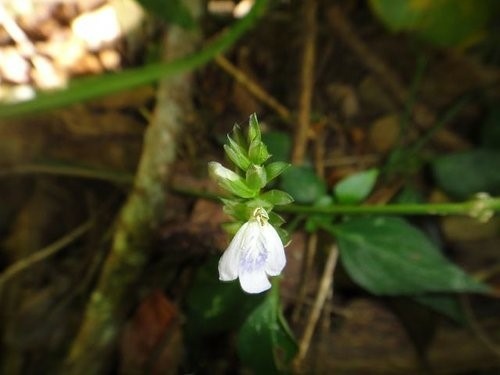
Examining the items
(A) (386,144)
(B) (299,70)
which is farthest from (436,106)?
(B) (299,70)

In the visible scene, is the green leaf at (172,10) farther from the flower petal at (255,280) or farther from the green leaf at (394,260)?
the flower petal at (255,280)

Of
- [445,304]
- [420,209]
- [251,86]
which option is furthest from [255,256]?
[251,86]

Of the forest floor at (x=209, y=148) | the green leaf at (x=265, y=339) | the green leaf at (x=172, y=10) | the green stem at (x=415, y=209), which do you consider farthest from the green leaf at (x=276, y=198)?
the green leaf at (x=172, y=10)

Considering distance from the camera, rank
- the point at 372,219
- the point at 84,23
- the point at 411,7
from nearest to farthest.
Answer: the point at 372,219 < the point at 411,7 < the point at 84,23

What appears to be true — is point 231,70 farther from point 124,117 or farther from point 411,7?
point 411,7

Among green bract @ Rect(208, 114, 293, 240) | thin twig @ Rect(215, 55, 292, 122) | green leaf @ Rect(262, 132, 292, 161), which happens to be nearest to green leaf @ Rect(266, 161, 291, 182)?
green bract @ Rect(208, 114, 293, 240)

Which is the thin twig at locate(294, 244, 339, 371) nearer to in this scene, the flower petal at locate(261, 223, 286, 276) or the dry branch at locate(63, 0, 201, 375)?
the dry branch at locate(63, 0, 201, 375)

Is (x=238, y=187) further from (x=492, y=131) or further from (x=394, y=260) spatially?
(x=492, y=131)
